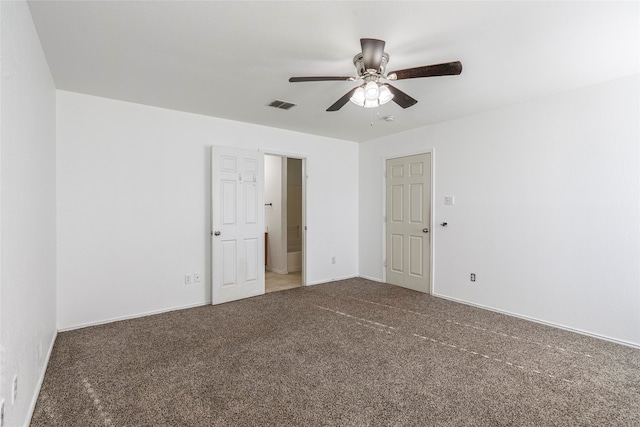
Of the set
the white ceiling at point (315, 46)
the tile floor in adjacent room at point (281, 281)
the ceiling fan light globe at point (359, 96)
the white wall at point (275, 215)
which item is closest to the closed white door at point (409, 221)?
the white ceiling at point (315, 46)

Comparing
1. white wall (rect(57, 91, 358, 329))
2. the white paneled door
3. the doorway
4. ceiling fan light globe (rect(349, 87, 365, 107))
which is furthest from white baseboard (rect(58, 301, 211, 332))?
ceiling fan light globe (rect(349, 87, 365, 107))

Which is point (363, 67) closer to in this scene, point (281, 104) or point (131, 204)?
point (281, 104)

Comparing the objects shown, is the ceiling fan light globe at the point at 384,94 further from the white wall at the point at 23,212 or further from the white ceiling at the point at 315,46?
the white wall at the point at 23,212

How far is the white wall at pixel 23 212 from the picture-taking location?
1.46 metres

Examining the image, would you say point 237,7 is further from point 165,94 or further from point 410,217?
point 410,217

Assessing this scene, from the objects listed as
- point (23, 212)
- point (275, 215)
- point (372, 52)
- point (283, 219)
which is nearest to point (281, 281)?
point (283, 219)

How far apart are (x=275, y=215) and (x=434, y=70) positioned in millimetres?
4512

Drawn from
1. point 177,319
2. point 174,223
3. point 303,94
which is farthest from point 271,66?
point 177,319

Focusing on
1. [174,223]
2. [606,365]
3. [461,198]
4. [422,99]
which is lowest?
[606,365]

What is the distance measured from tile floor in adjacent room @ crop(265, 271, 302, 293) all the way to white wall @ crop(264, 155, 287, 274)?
0.71 ft

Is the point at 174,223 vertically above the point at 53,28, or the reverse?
the point at 53,28

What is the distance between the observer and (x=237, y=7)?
6.20ft

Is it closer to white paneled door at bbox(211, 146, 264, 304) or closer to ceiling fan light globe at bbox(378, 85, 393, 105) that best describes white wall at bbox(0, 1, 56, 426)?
white paneled door at bbox(211, 146, 264, 304)

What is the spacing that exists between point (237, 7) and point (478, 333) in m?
3.39
